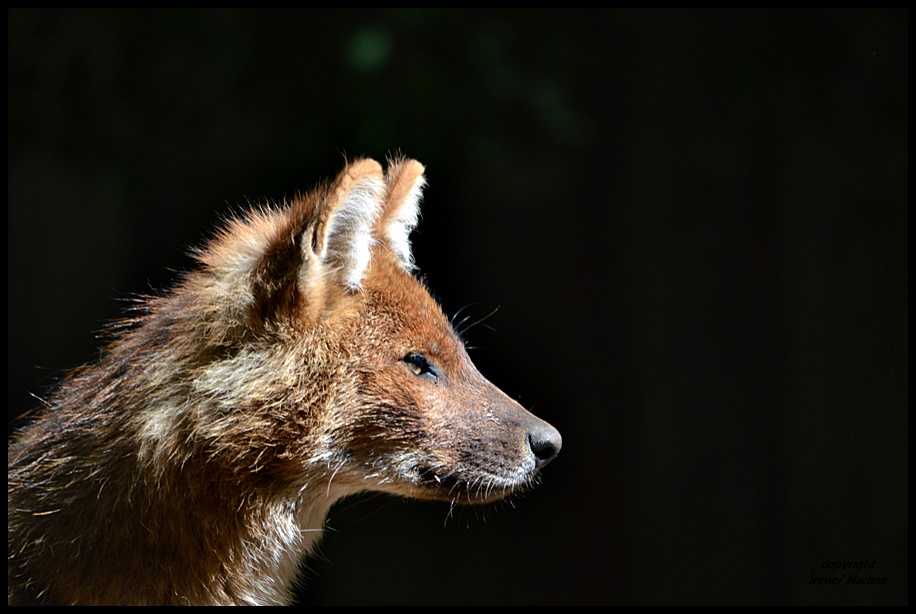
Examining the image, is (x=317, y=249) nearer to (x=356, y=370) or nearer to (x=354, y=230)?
(x=354, y=230)

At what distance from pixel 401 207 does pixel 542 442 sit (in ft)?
2.78

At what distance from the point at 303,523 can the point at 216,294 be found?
2.20 feet

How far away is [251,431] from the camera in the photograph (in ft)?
8.01

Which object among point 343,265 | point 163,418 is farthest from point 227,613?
point 343,265

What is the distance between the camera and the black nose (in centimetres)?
271

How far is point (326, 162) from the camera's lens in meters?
4.54

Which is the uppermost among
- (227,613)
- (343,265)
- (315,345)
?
(343,265)

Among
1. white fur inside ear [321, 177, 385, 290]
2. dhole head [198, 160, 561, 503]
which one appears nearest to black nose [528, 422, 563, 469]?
dhole head [198, 160, 561, 503]

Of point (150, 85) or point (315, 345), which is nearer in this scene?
point (315, 345)

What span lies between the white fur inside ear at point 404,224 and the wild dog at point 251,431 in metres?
0.29

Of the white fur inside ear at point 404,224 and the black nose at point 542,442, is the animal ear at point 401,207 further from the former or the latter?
the black nose at point 542,442

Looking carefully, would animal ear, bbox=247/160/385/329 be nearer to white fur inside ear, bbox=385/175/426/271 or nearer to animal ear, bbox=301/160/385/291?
animal ear, bbox=301/160/385/291

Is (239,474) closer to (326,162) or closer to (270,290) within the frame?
(270,290)

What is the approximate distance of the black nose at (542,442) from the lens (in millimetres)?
2709
